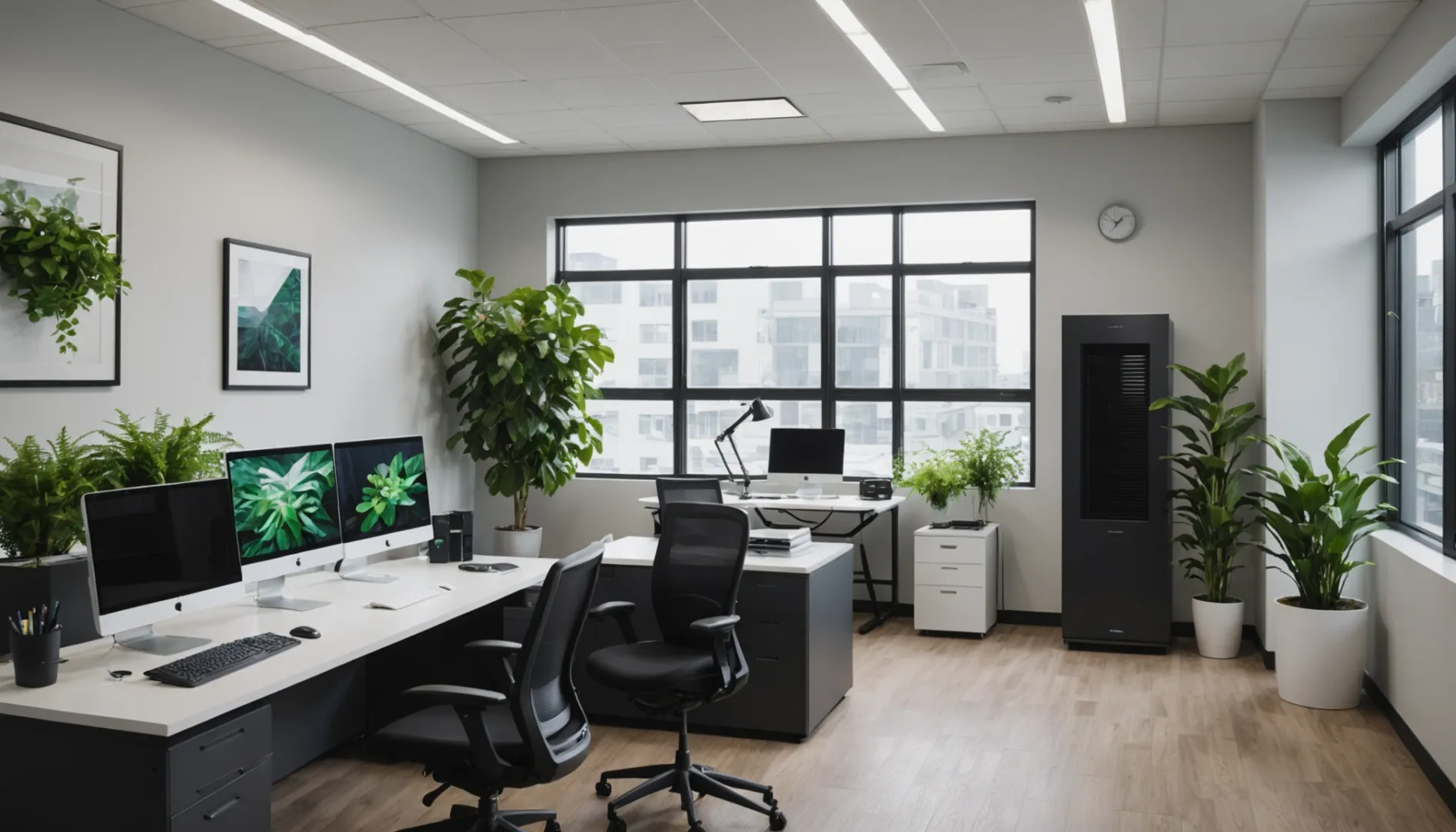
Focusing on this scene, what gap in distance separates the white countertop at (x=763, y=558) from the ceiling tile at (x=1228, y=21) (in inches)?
98.0

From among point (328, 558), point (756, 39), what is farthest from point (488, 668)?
point (756, 39)

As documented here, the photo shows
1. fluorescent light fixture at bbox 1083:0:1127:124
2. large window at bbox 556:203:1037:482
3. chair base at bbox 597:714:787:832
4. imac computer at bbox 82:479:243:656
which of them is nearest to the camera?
imac computer at bbox 82:479:243:656

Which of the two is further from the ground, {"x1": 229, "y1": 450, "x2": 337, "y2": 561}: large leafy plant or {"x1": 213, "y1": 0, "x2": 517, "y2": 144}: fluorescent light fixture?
{"x1": 213, "y1": 0, "x2": 517, "y2": 144}: fluorescent light fixture

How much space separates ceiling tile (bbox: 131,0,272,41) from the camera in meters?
4.39

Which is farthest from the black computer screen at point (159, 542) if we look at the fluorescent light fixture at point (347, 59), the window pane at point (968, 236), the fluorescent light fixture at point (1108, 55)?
the window pane at point (968, 236)

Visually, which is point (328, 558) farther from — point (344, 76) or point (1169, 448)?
point (1169, 448)

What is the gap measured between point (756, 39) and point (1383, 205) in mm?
3037

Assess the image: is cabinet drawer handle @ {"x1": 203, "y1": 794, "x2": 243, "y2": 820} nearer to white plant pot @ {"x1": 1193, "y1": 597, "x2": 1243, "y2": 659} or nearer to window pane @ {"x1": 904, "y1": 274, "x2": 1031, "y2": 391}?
white plant pot @ {"x1": 1193, "y1": 597, "x2": 1243, "y2": 659}

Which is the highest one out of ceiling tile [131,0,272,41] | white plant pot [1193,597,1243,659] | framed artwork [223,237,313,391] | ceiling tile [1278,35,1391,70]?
ceiling tile [131,0,272,41]

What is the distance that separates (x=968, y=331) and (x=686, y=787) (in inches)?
157

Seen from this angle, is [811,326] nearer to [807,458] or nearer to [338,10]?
[807,458]

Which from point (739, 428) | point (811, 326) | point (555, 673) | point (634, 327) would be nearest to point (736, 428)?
point (739, 428)

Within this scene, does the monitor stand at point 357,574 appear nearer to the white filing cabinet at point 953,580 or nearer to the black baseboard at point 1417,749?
the white filing cabinet at point 953,580

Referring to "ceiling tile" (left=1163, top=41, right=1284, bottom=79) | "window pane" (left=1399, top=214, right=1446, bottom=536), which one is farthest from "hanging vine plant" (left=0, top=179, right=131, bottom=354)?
"window pane" (left=1399, top=214, right=1446, bottom=536)
